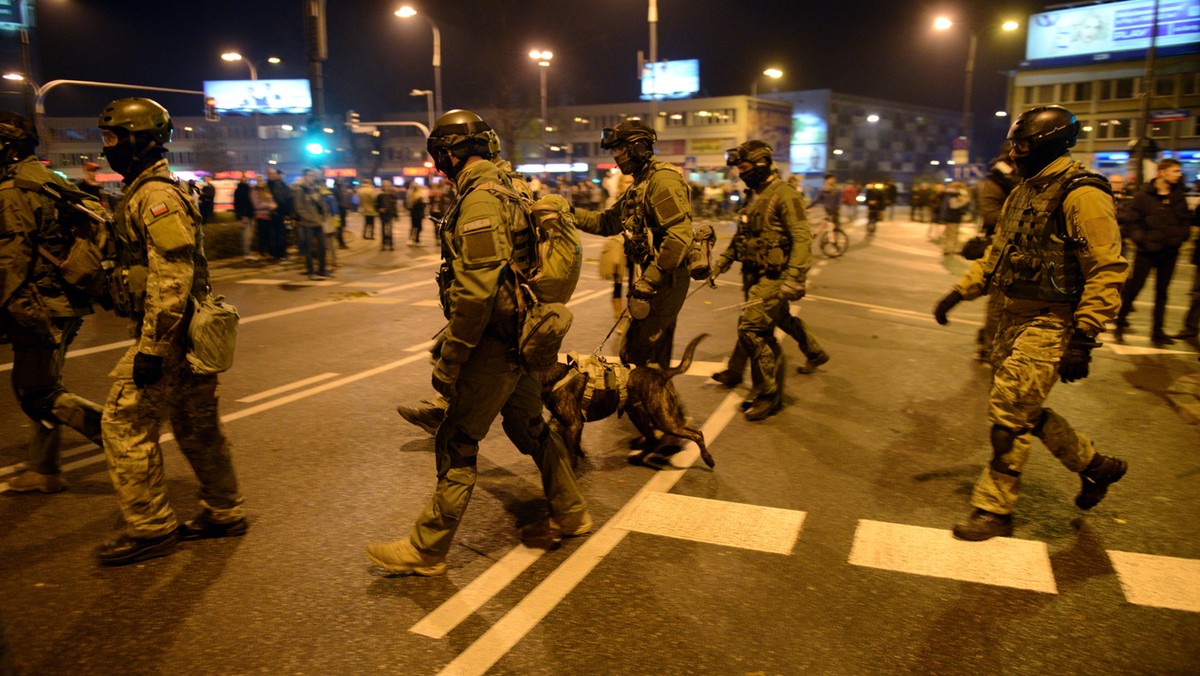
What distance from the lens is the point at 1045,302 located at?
14.1ft

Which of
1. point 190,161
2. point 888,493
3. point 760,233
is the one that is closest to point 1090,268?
point 888,493

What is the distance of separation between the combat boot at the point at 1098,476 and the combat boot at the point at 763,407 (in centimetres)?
238

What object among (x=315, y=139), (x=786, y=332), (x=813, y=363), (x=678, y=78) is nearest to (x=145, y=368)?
(x=786, y=332)

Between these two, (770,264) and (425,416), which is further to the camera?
(770,264)

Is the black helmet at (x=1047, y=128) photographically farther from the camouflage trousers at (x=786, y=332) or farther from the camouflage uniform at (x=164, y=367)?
the camouflage uniform at (x=164, y=367)

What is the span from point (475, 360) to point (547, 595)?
109 cm

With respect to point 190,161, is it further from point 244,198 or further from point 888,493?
point 888,493

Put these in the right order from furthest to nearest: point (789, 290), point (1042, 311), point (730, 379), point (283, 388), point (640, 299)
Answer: point (730, 379)
point (283, 388)
point (789, 290)
point (640, 299)
point (1042, 311)

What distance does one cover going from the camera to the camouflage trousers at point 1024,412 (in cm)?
421

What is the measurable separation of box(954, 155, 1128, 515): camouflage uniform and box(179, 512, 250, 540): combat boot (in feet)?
12.6

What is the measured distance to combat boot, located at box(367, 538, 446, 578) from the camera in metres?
3.77

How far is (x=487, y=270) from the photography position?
3.42 m

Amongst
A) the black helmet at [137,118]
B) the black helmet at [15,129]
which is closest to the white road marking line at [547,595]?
the black helmet at [137,118]

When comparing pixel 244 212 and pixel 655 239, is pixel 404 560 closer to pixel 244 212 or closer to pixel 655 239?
pixel 655 239
